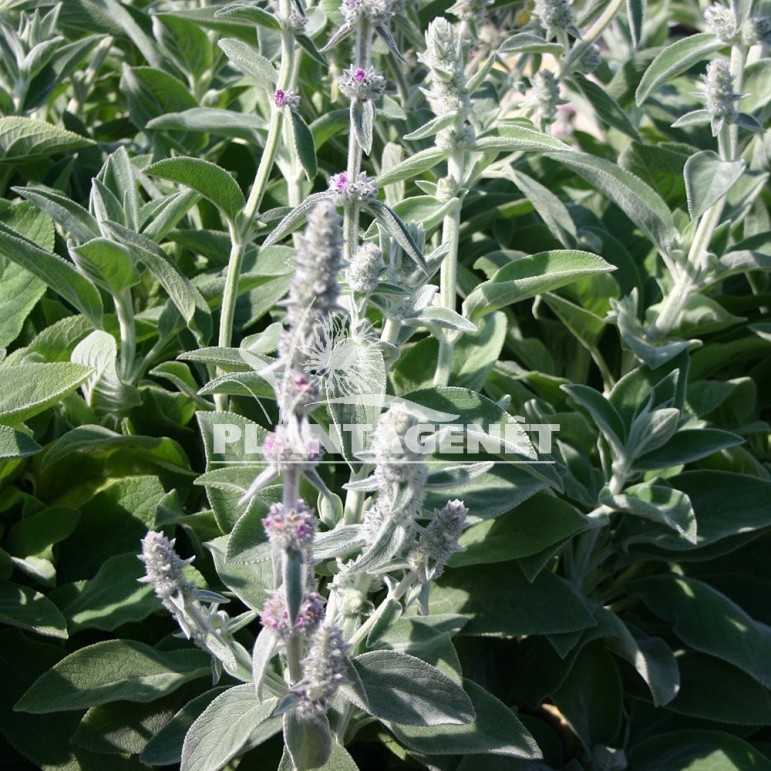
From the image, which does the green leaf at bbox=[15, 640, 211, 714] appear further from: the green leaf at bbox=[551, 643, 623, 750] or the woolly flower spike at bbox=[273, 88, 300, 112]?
the woolly flower spike at bbox=[273, 88, 300, 112]

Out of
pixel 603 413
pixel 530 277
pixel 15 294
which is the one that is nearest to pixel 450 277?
pixel 530 277

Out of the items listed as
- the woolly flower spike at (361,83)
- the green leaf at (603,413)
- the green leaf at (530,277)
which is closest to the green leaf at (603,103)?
the green leaf at (530,277)

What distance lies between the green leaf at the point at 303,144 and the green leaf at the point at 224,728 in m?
0.86

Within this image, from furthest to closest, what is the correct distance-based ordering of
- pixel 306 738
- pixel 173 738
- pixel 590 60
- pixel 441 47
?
pixel 590 60, pixel 441 47, pixel 173 738, pixel 306 738

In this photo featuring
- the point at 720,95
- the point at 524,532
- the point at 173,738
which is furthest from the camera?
the point at 720,95

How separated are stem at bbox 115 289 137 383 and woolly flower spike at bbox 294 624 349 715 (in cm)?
94

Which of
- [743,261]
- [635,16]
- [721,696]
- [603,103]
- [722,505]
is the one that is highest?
[635,16]

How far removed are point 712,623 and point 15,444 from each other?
1331 millimetres

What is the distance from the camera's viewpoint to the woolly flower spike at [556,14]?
6.39ft

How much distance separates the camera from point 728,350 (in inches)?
88.4

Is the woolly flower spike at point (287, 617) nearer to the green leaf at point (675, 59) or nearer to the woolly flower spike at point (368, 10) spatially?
the woolly flower spike at point (368, 10)

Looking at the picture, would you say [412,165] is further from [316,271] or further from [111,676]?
[111,676]

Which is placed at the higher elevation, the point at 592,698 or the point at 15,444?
the point at 15,444

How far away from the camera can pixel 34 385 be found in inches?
61.4
